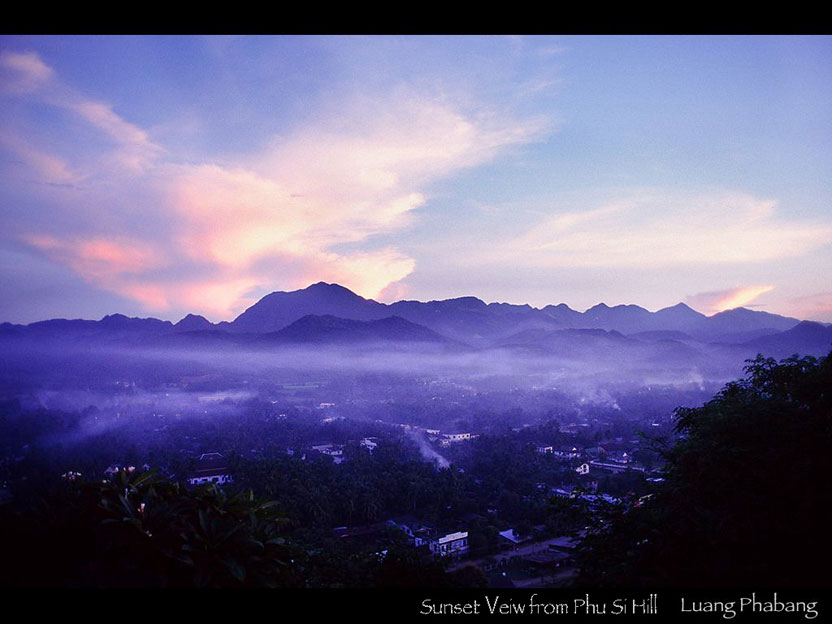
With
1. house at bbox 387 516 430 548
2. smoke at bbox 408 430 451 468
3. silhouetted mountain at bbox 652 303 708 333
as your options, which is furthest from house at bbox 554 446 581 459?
silhouetted mountain at bbox 652 303 708 333

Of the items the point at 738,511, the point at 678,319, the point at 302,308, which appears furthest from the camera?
the point at 302,308

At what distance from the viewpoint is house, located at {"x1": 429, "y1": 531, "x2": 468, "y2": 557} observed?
7.87 metres

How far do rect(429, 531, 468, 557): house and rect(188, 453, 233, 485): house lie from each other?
5174 millimetres

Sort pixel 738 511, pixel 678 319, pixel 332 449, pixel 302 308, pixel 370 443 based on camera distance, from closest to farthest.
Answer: pixel 738 511, pixel 332 449, pixel 370 443, pixel 678 319, pixel 302 308

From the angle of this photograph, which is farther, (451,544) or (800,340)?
(800,340)

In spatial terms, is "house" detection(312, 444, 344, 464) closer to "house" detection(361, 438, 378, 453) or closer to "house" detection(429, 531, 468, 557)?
"house" detection(361, 438, 378, 453)

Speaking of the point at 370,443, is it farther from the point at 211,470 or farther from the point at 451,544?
the point at 451,544

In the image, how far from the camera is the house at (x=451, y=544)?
25.8ft

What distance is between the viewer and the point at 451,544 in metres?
8.24

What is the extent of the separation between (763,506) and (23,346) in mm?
29579

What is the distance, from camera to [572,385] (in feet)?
125

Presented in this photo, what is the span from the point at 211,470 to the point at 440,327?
5024cm

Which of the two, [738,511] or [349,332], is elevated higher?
[349,332]

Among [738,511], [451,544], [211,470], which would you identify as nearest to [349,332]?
[211,470]
